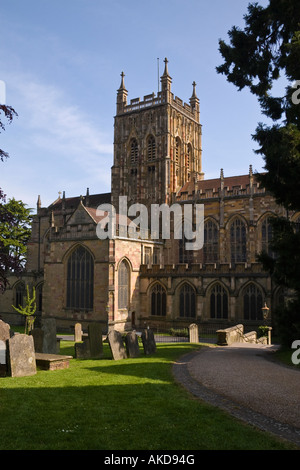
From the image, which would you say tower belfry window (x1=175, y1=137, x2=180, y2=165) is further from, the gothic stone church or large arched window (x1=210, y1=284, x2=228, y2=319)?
large arched window (x1=210, y1=284, x2=228, y2=319)

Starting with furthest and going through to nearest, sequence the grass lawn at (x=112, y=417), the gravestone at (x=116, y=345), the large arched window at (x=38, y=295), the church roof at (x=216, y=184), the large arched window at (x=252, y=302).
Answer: the church roof at (x=216, y=184) < the large arched window at (x=38, y=295) < the large arched window at (x=252, y=302) < the gravestone at (x=116, y=345) < the grass lawn at (x=112, y=417)

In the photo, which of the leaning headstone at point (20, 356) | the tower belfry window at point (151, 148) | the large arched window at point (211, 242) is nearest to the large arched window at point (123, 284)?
the large arched window at point (211, 242)

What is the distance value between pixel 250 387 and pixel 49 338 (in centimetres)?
964

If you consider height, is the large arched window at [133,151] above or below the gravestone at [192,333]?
above

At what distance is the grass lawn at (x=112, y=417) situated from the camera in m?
6.70

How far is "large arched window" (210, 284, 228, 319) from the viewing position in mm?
31031

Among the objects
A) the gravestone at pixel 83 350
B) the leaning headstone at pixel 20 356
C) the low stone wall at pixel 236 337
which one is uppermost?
the leaning headstone at pixel 20 356

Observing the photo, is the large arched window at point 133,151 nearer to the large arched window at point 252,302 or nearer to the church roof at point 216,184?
the church roof at point 216,184

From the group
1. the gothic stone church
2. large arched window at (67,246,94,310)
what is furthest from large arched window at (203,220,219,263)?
large arched window at (67,246,94,310)

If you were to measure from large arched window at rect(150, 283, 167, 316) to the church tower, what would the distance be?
10.8 metres

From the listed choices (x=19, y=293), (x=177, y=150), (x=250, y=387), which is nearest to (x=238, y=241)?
(x=177, y=150)

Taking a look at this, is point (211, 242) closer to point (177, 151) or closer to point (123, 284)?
point (123, 284)

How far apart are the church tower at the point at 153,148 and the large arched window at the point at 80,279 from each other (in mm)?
12245

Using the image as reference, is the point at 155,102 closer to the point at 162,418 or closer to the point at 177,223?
the point at 177,223
